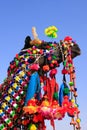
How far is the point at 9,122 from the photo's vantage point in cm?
530

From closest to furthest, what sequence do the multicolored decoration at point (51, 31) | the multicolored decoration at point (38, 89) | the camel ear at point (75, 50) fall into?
the multicolored decoration at point (38, 89), the camel ear at point (75, 50), the multicolored decoration at point (51, 31)

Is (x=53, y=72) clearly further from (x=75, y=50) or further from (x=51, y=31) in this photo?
(x=51, y=31)

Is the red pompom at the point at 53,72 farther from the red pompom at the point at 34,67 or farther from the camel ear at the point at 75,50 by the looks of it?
the camel ear at the point at 75,50

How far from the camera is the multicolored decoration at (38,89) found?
5.23m

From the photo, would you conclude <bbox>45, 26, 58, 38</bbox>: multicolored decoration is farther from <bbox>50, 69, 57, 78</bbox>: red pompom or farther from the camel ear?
<bbox>50, 69, 57, 78</bbox>: red pompom

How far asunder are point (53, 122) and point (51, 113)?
23 cm

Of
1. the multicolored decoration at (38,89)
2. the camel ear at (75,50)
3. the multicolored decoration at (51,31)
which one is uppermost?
the multicolored decoration at (51,31)

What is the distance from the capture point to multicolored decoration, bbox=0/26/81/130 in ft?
17.2

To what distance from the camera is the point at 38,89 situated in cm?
546

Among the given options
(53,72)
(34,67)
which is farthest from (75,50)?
(34,67)

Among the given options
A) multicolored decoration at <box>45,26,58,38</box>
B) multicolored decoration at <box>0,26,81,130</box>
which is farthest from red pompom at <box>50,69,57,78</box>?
multicolored decoration at <box>45,26,58,38</box>

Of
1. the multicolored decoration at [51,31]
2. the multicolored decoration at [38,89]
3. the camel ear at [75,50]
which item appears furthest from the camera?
the multicolored decoration at [51,31]

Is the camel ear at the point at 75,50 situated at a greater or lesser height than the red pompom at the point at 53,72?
greater

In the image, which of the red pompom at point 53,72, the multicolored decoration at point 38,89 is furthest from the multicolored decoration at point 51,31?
the red pompom at point 53,72
